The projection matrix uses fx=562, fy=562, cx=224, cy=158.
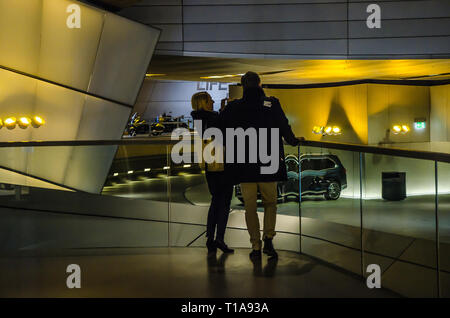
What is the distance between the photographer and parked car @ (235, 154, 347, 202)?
6.38 meters

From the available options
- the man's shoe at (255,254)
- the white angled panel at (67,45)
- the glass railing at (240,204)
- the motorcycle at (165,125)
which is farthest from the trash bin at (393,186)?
the motorcycle at (165,125)

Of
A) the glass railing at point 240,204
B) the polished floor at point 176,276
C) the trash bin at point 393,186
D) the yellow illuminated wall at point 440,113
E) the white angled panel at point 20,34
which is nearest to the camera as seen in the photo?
the glass railing at point 240,204

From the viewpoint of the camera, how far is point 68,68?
494 inches

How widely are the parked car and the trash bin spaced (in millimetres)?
966

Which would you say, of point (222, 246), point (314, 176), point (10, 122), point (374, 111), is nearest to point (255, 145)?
point (222, 246)

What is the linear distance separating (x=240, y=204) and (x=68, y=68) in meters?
6.63

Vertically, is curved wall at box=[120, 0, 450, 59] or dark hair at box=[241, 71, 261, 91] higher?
curved wall at box=[120, 0, 450, 59]

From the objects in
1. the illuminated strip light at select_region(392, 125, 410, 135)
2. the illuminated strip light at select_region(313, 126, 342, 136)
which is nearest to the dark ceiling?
the illuminated strip light at select_region(313, 126, 342, 136)

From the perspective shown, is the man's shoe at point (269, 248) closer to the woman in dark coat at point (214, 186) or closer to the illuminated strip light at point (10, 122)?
the woman in dark coat at point (214, 186)

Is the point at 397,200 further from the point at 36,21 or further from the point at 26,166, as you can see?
the point at 36,21

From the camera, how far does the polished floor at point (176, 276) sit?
4637mm

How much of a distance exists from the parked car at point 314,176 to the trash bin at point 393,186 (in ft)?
3.17

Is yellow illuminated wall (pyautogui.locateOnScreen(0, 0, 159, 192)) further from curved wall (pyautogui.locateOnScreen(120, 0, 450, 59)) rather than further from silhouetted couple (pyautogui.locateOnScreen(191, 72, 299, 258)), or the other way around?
silhouetted couple (pyautogui.locateOnScreen(191, 72, 299, 258))
